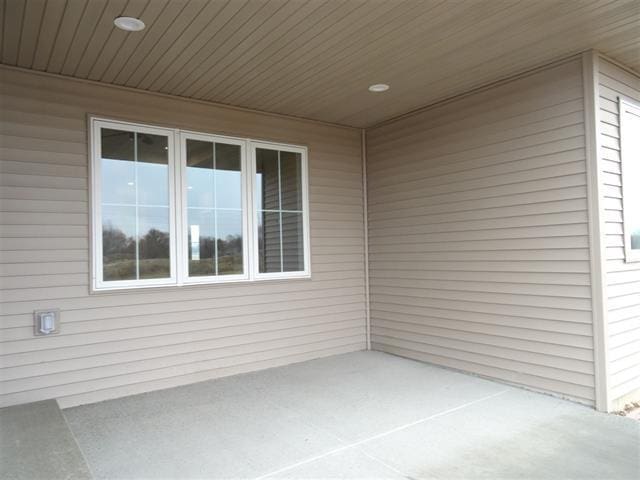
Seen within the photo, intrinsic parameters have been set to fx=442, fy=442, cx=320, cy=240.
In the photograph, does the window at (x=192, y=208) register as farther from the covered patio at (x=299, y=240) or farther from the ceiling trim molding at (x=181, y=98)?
the ceiling trim molding at (x=181, y=98)

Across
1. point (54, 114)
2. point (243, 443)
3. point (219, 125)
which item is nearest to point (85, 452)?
point (243, 443)

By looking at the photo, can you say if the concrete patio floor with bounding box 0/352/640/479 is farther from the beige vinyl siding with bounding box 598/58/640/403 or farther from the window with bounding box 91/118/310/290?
the window with bounding box 91/118/310/290

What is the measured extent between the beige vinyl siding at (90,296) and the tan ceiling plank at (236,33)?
0.47m

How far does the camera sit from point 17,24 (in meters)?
2.81

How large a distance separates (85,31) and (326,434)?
3127 millimetres

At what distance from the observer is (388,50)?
3.34 metres

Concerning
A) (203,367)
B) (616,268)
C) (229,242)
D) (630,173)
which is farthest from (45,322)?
(630,173)

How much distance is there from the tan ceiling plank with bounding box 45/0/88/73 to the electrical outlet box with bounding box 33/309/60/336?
1909mm

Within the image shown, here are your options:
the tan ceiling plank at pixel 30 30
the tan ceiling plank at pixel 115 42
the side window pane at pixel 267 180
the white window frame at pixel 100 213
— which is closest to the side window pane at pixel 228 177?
the side window pane at pixel 267 180

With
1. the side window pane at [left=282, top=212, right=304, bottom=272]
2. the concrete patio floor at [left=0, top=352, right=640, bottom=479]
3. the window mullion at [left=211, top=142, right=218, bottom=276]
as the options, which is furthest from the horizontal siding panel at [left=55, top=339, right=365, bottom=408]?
the window mullion at [left=211, top=142, right=218, bottom=276]

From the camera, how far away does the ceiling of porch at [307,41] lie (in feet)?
9.02

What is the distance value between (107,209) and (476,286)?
3395mm

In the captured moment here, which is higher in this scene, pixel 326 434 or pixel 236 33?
pixel 236 33

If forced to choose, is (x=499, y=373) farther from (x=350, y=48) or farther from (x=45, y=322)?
(x=45, y=322)
